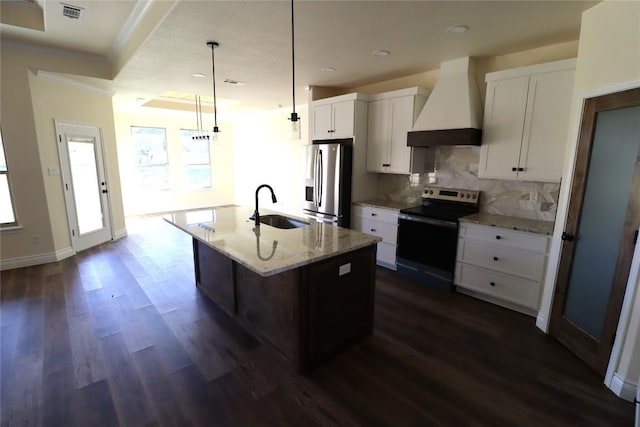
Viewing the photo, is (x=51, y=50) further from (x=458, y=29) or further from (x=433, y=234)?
(x=433, y=234)

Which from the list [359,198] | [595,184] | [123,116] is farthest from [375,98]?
[123,116]

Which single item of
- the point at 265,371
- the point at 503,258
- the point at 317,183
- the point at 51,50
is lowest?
the point at 265,371

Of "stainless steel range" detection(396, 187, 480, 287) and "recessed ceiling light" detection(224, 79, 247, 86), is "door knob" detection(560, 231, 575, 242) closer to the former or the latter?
"stainless steel range" detection(396, 187, 480, 287)

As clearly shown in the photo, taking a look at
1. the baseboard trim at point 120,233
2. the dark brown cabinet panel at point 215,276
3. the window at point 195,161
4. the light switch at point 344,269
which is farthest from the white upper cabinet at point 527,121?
the window at point 195,161

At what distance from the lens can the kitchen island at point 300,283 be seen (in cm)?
210

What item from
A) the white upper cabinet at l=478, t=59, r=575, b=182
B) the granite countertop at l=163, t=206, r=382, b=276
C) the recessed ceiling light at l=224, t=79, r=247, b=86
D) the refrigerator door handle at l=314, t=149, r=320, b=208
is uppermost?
the recessed ceiling light at l=224, t=79, r=247, b=86

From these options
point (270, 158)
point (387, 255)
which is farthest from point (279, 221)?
point (270, 158)

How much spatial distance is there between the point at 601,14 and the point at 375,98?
237 cm

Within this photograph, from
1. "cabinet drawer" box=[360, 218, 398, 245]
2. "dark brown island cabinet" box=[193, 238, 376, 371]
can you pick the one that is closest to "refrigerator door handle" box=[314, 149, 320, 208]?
"cabinet drawer" box=[360, 218, 398, 245]

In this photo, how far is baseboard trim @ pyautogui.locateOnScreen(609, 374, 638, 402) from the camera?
195 centimetres

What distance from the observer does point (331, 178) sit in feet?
14.1

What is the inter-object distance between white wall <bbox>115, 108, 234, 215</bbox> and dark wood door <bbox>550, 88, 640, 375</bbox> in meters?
6.56

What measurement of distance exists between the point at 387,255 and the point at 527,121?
2.19 metres

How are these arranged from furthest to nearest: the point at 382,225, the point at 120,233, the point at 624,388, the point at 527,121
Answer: the point at 120,233
the point at 382,225
the point at 527,121
the point at 624,388
